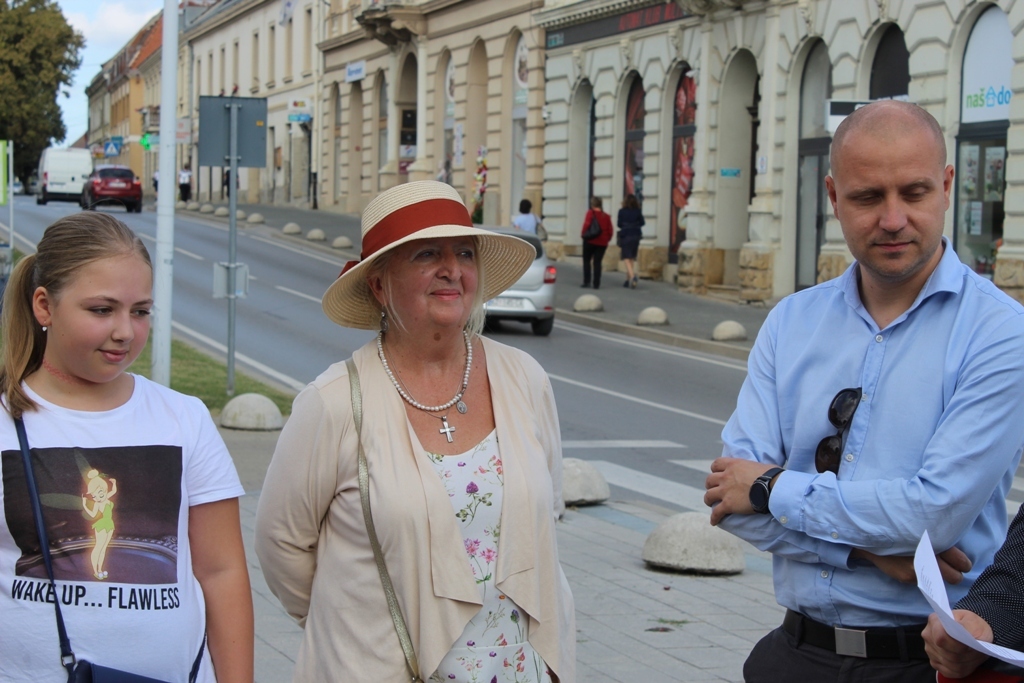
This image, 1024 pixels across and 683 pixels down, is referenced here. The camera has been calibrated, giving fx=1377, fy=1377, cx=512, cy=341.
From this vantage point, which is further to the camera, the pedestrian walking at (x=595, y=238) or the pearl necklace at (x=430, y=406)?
the pedestrian walking at (x=595, y=238)

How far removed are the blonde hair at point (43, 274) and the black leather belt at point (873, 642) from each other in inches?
66.3

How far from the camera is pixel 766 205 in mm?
24969

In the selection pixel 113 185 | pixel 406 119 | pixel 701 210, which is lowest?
pixel 701 210

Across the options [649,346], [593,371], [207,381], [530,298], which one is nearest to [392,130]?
[530,298]

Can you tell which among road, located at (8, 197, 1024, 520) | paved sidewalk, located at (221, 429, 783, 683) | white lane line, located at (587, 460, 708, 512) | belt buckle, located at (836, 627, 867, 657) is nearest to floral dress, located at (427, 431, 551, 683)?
belt buckle, located at (836, 627, 867, 657)

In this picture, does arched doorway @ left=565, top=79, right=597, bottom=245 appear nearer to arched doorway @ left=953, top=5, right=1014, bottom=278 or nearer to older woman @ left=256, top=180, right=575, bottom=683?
arched doorway @ left=953, top=5, right=1014, bottom=278

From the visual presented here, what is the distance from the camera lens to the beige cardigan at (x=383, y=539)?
3104 mm

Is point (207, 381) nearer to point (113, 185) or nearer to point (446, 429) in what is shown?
point (446, 429)

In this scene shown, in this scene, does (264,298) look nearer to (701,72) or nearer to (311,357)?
(311,357)

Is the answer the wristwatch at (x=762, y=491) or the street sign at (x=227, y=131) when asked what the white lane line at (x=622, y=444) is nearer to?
the street sign at (x=227, y=131)

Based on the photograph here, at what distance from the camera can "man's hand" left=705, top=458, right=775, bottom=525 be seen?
3.02 metres

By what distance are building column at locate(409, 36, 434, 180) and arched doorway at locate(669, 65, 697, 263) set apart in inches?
583

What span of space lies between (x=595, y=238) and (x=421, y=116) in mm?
17681

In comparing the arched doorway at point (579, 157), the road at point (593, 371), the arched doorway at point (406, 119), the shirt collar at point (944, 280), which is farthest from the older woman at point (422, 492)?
the arched doorway at point (406, 119)
